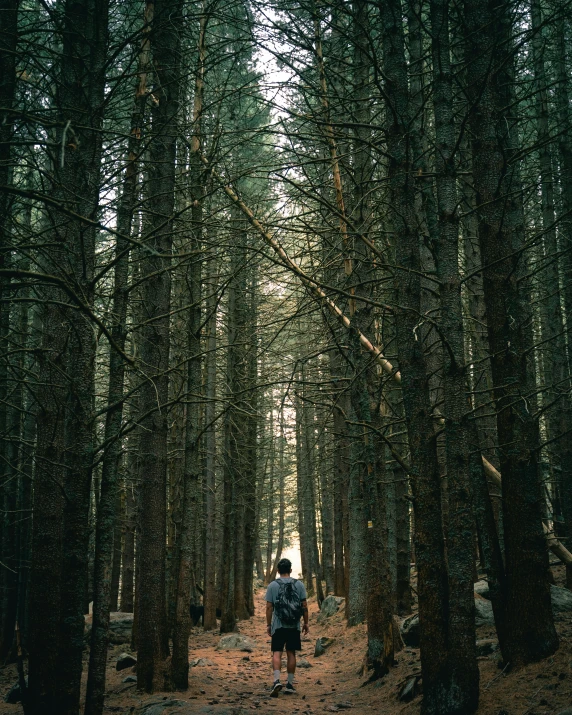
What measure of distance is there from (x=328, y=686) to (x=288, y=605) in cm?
136

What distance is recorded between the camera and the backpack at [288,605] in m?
9.12

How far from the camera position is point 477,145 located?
675cm

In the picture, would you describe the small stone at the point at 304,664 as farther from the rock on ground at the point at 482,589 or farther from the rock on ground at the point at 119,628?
the rock on ground at the point at 119,628

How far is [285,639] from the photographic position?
29.6ft

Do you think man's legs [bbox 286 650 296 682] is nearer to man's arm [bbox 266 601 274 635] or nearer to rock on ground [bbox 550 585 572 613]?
man's arm [bbox 266 601 274 635]

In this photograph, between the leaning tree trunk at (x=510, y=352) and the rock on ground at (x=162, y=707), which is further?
the rock on ground at (x=162, y=707)

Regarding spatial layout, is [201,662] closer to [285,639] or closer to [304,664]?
[304,664]

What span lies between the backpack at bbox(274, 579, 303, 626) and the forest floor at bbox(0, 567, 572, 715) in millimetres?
1025

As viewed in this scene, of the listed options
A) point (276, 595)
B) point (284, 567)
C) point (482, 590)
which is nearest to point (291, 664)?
point (276, 595)

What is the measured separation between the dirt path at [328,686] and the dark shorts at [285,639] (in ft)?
2.09

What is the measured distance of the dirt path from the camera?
5.08 m

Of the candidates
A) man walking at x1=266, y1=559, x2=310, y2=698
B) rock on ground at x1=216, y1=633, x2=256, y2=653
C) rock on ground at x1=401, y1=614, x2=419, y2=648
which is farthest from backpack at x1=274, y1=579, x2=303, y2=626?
rock on ground at x1=216, y1=633, x2=256, y2=653

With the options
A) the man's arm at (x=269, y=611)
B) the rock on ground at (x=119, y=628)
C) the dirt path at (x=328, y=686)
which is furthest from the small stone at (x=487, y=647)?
the rock on ground at (x=119, y=628)

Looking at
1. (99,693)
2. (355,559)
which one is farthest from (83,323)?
(355,559)
